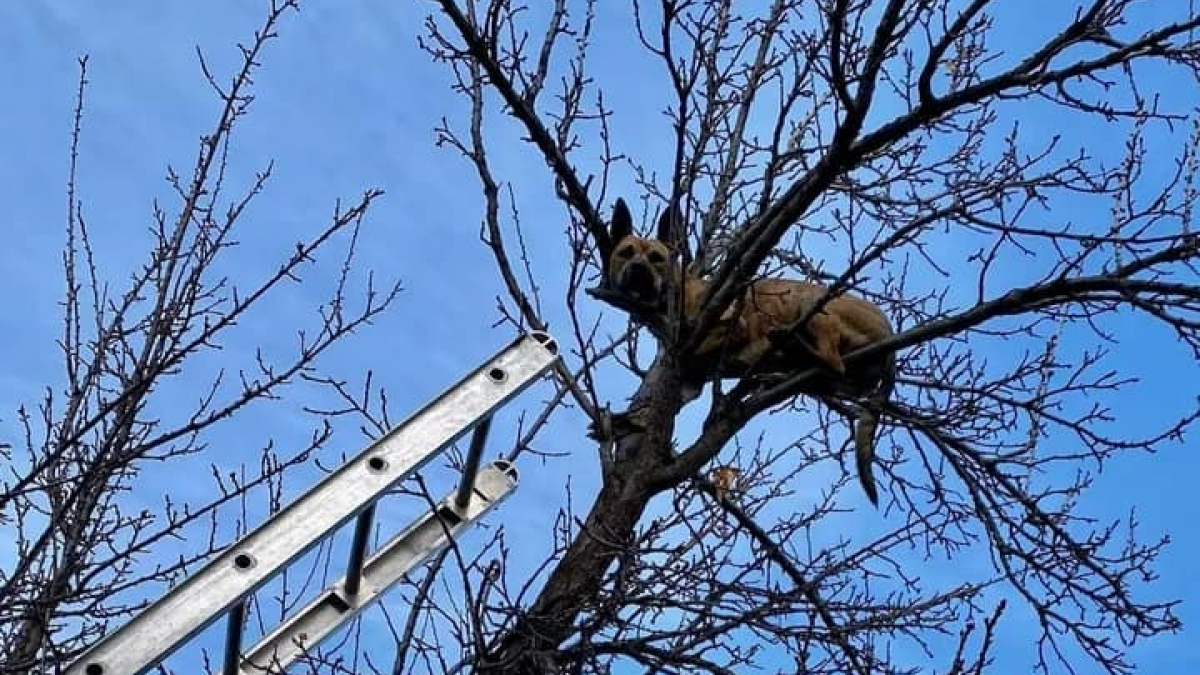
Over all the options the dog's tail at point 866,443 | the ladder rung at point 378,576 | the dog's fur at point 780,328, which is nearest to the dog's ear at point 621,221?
the dog's fur at point 780,328

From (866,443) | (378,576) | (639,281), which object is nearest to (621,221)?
(639,281)

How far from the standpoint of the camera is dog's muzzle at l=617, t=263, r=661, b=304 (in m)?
7.70

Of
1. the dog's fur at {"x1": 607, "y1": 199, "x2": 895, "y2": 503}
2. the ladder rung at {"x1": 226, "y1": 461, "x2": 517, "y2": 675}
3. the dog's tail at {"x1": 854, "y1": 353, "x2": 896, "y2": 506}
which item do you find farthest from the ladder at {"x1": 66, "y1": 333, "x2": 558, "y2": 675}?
the dog's tail at {"x1": 854, "y1": 353, "x2": 896, "y2": 506}

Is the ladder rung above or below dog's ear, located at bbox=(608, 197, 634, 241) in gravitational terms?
below

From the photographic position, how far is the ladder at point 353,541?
349cm

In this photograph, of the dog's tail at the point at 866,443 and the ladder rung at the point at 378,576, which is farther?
the dog's tail at the point at 866,443

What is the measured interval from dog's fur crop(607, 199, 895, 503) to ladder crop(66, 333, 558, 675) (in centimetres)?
182

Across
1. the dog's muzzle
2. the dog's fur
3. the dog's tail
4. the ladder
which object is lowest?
the ladder

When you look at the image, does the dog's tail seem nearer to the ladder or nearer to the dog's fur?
the dog's fur

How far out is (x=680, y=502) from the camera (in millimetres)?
5617

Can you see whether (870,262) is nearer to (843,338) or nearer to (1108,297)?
(1108,297)

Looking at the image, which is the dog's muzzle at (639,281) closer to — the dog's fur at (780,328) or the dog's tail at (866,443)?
the dog's fur at (780,328)

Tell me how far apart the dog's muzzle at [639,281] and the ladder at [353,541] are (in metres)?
3.12

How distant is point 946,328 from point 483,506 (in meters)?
2.29
